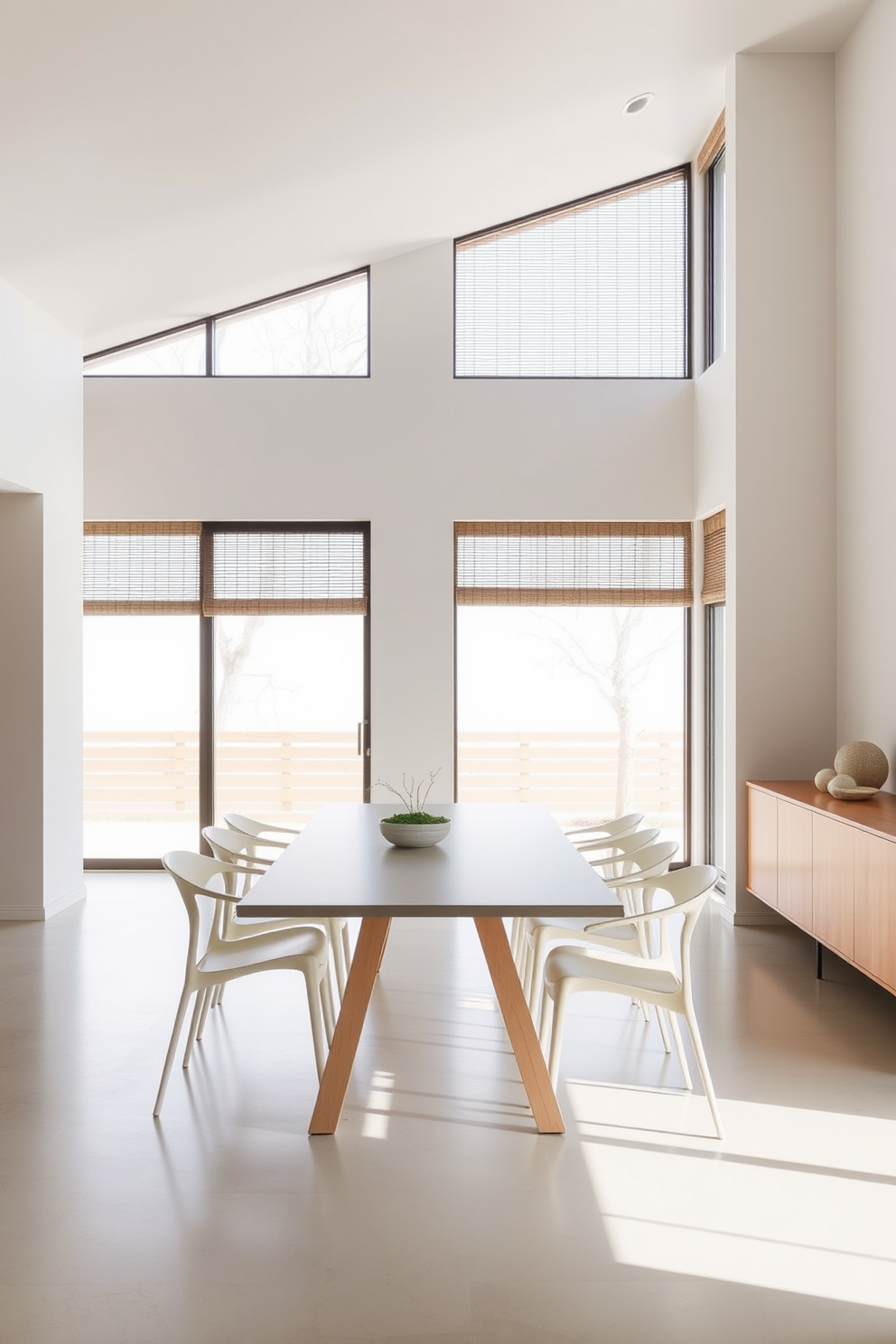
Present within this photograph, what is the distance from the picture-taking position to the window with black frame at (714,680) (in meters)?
6.78

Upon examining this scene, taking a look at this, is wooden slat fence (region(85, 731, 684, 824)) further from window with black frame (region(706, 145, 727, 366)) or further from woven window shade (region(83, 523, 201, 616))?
window with black frame (region(706, 145, 727, 366))

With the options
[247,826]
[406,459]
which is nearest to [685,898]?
[247,826]

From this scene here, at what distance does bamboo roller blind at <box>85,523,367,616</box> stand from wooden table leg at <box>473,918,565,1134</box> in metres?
4.27

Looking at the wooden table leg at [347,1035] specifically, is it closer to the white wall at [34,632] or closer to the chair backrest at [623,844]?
the chair backrest at [623,844]

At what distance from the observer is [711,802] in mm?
7105

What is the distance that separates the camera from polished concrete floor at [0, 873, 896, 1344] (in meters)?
2.36

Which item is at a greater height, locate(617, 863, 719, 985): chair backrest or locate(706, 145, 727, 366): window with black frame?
locate(706, 145, 727, 366): window with black frame

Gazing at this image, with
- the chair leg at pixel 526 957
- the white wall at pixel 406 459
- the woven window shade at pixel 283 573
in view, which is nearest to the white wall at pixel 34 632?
the white wall at pixel 406 459

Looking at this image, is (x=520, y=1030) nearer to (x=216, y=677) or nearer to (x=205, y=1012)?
(x=205, y=1012)

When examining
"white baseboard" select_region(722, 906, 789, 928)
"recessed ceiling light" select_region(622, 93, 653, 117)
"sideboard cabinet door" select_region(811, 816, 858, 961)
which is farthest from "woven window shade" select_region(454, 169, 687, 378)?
"sideboard cabinet door" select_region(811, 816, 858, 961)

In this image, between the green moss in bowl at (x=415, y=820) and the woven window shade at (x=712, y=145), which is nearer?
the green moss in bowl at (x=415, y=820)

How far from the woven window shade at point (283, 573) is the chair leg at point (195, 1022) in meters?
3.64

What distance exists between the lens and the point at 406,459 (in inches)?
285

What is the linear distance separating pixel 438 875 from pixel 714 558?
13.4 feet
